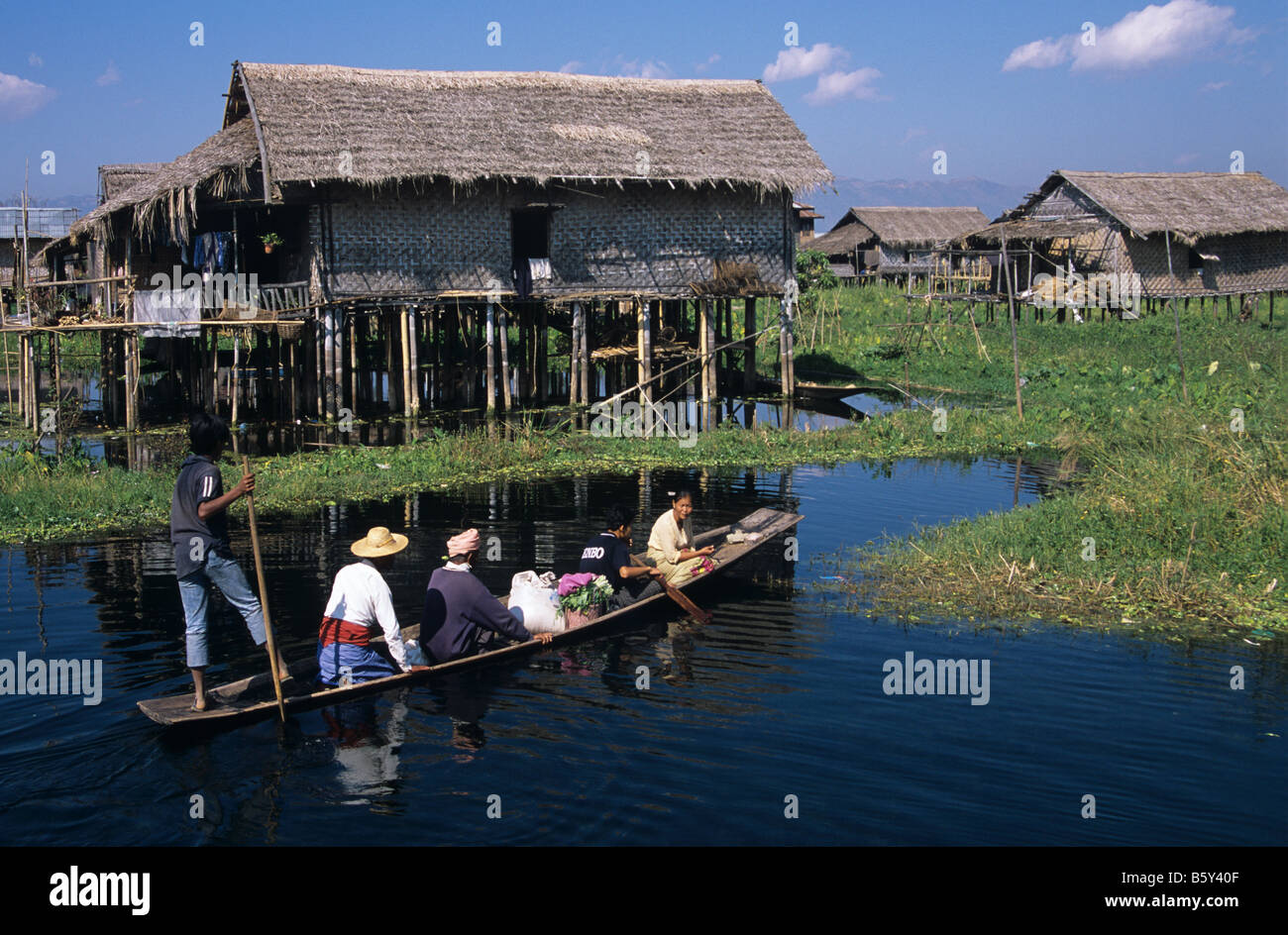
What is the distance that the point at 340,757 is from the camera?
24.7 feet

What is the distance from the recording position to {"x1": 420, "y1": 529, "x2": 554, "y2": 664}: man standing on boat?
28.6 ft

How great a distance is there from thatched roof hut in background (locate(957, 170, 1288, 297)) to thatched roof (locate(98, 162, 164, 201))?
21.9 meters

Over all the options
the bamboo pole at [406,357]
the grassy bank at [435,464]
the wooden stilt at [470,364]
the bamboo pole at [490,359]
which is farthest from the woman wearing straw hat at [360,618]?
the wooden stilt at [470,364]

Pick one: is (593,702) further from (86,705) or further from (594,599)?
(86,705)

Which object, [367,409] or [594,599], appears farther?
[367,409]

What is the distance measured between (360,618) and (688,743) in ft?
7.92

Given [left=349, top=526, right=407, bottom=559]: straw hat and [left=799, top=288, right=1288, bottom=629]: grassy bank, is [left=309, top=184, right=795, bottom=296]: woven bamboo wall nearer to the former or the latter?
[left=799, top=288, right=1288, bottom=629]: grassy bank

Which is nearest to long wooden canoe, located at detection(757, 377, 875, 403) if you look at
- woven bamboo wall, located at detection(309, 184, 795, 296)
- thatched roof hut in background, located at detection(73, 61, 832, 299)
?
thatched roof hut in background, located at detection(73, 61, 832, 299)

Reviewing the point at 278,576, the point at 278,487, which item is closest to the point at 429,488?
the point at 278,487

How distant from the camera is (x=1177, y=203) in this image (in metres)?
33.7

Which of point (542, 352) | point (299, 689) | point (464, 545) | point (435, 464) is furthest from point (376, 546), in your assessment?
point (542, 352)

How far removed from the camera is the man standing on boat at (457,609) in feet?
28.6

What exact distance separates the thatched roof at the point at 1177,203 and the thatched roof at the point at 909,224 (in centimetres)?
1354
